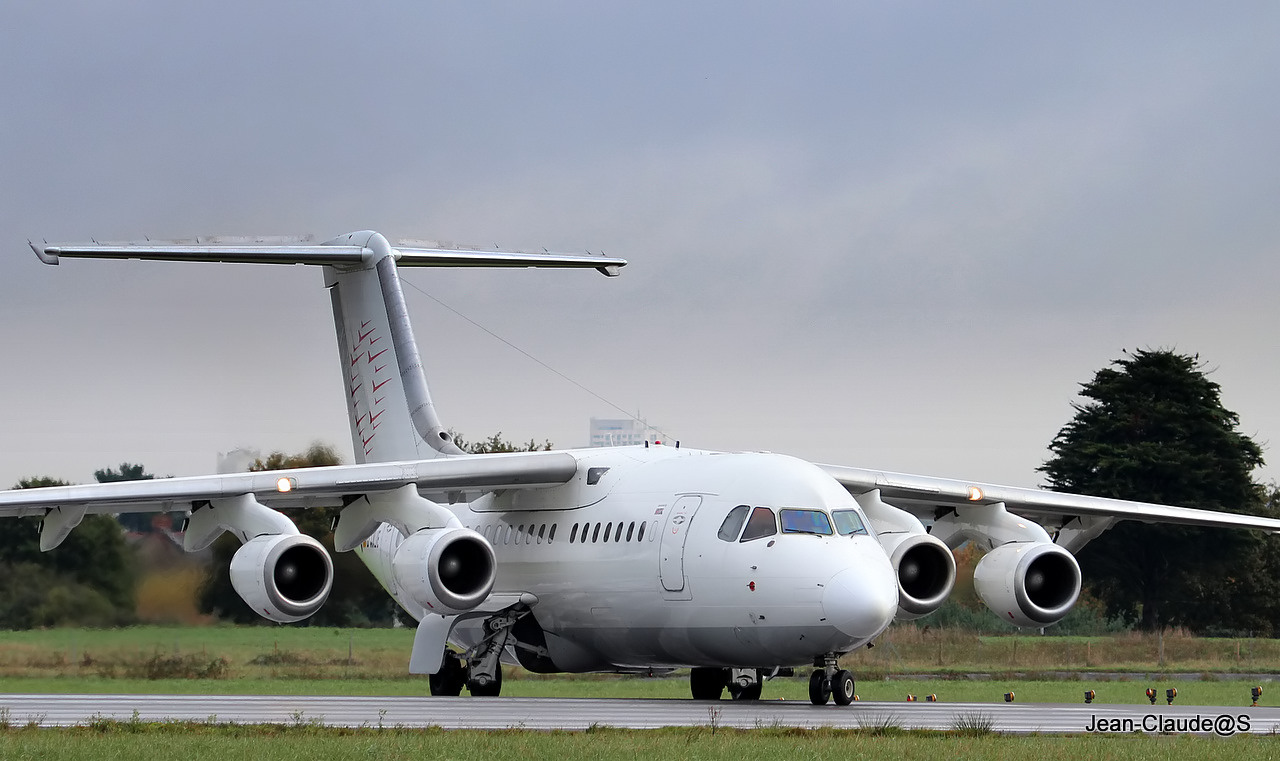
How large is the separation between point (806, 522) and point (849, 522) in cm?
53

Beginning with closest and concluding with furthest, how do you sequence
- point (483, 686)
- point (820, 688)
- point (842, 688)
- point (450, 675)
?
point (820, 688), point (842, 688), point (483, 686), point (450, 675)

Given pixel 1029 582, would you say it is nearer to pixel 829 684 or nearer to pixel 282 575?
pixel 829 684

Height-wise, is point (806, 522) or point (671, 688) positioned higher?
point (806, 522)

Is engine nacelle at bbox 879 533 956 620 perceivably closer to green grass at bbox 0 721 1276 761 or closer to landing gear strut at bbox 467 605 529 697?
landing gear strut at bbox 467 605 529 697

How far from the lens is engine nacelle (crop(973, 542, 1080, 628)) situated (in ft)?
65.9

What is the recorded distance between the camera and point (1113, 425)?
4997cm

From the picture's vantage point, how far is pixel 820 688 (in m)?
17.7

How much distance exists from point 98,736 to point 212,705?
5.09 metres

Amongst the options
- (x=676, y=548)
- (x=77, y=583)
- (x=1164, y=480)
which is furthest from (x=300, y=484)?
(x=1164, y=480)

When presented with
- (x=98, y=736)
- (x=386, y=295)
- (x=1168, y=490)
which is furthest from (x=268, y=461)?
(x=1168, y=490)

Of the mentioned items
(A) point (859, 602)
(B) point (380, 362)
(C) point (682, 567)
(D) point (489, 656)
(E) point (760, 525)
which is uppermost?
(B) point (380, 362)

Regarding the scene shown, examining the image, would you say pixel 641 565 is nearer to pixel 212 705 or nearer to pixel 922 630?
pixel 212 705

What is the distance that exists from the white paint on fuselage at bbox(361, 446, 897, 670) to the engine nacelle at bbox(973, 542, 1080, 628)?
3104 mm

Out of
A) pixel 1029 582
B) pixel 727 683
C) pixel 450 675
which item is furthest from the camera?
pixel 450 675
